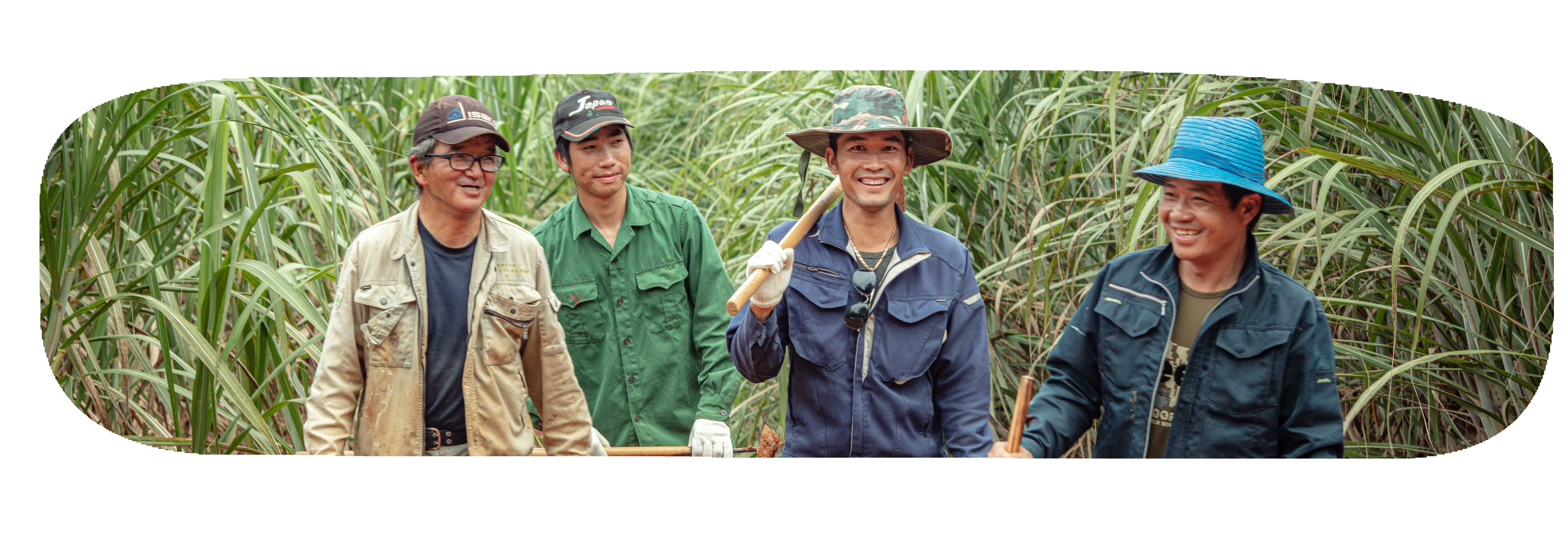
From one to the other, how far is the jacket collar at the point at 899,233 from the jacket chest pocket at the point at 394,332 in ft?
3.76

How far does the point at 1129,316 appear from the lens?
12.5 ft

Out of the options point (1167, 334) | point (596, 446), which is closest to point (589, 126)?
point (596, 446)

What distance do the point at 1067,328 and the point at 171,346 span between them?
105 inches

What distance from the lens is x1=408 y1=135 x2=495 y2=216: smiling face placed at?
3.93 metres

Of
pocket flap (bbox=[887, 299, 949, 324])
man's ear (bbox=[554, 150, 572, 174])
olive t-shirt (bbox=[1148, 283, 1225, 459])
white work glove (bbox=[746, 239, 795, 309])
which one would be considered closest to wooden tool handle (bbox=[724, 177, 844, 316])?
white work glove (bbox=[746, 239, 795, 309])

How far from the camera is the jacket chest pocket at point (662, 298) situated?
13.0 ft

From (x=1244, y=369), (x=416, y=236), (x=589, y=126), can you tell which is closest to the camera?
(x=1244, y=369)

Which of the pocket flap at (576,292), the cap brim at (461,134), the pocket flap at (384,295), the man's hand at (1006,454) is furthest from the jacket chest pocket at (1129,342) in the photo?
the pocket flap at (384,295)

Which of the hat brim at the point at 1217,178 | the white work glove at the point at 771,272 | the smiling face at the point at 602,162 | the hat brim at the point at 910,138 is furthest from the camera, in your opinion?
the smiling face at the point at 602,162

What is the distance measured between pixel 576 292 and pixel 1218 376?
180cm

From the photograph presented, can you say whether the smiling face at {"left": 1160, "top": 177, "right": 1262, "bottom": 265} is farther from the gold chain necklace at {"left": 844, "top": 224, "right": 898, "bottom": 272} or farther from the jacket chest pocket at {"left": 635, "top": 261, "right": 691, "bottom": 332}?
the jacket chest pocket at {"left": 635, "top": 261, "right": 691, "bottom": 332}

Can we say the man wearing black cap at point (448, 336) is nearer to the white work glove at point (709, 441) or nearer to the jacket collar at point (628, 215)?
the jacket collar at point (628, 215)

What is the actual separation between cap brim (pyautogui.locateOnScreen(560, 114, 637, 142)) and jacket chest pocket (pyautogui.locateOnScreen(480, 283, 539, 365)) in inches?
18.7

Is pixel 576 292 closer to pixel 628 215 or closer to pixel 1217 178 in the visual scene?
pixel 628 215
